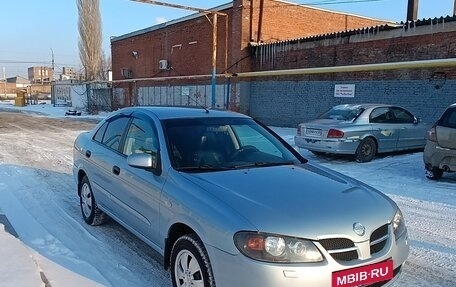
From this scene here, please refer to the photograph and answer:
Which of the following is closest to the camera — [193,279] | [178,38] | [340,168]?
[193,279]

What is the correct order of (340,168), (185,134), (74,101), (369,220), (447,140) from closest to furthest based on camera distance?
(369,220) < (185,134) < (447,140) < (340,168) < (74,101)

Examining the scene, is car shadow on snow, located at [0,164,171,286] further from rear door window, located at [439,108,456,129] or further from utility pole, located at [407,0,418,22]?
utility pole, located at [407,0,418,22]

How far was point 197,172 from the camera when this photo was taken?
3.39 meters

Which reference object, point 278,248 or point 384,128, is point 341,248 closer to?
point 278,248

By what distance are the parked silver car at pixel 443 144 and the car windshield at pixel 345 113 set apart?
2558mm

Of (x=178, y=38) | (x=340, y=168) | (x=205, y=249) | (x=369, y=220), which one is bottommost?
(x=340, y=168)

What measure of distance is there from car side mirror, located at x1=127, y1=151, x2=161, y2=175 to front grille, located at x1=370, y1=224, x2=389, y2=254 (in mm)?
1804

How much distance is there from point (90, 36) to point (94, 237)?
3931 centimetres

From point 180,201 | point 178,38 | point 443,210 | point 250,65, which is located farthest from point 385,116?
point 178,38

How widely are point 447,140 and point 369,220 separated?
533cm

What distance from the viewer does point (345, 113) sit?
10.3 metres

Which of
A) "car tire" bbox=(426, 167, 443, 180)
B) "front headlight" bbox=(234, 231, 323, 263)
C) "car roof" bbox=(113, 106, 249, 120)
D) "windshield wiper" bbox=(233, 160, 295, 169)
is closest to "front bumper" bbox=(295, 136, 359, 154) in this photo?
"car tire" bbox=(426, 167, 443, 180)

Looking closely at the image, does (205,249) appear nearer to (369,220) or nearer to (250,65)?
(369,220)

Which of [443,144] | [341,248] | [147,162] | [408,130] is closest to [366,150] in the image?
[408,130]
